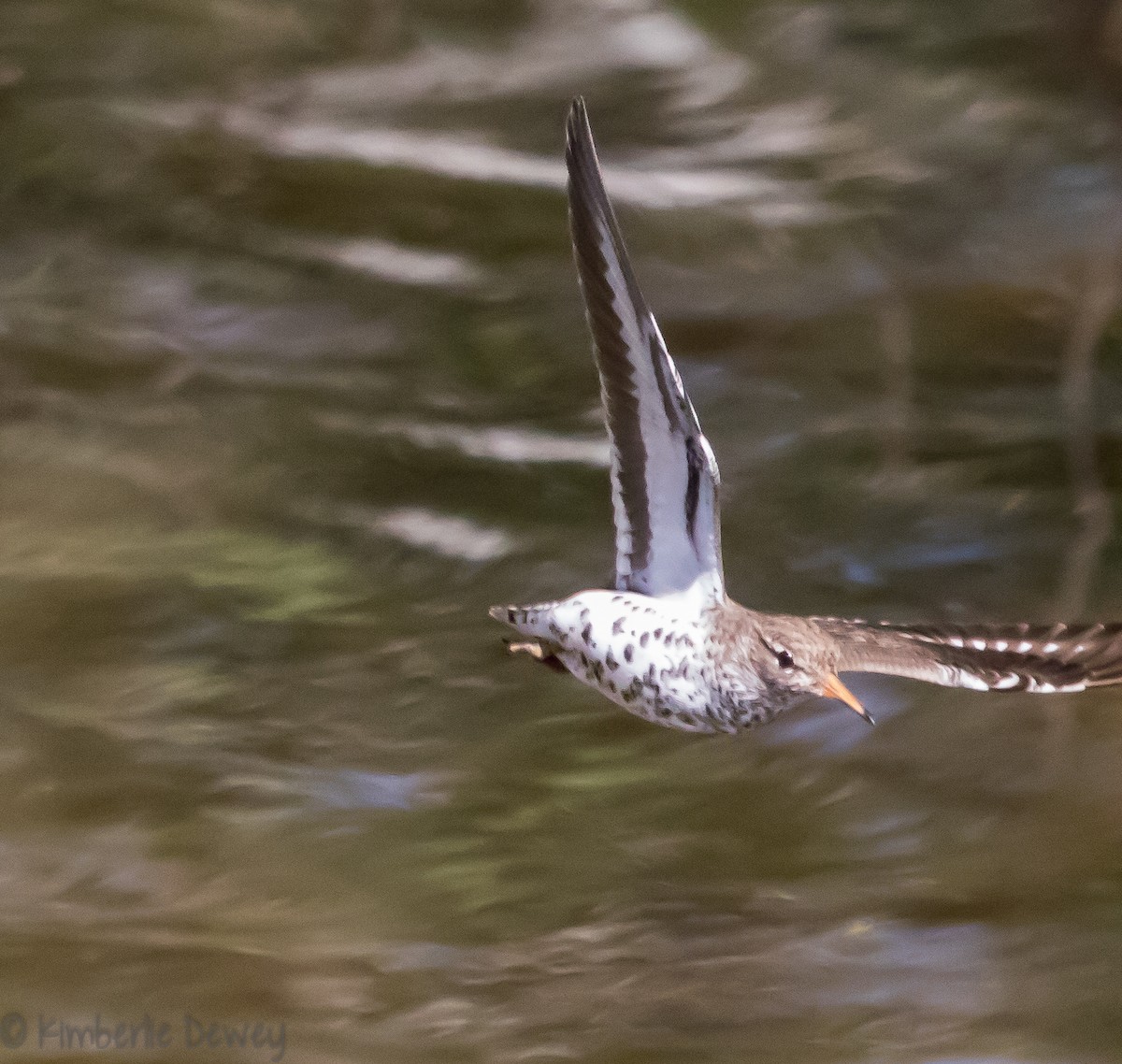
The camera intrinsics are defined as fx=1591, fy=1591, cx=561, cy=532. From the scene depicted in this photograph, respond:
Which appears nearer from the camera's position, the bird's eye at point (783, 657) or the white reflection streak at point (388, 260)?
the bird's eye at point (783, 657)

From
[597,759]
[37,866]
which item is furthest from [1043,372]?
[37,866]

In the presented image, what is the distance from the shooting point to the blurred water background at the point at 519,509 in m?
4.61

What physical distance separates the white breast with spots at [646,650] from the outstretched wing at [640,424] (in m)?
0.07

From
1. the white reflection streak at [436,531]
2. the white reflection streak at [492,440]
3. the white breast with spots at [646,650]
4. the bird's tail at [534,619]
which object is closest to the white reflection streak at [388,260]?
the white reflection streak at [492,440]

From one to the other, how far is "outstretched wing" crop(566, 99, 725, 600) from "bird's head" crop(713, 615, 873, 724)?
0.17m

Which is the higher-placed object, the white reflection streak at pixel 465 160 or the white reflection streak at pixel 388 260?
the white reflection streak at pixel 465 160

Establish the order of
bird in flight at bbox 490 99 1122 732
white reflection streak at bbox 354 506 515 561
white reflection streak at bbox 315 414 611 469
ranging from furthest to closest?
1. white reflection streak at bbox 315 414 611 469
2. white reflection streak at bbox 354 506 515 561
3. bird in flight at bbox 490 99 1122 732

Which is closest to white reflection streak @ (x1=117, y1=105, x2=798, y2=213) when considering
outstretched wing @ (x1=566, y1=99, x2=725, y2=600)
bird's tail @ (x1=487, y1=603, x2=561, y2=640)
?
bird's tail @ (x1=487, y1=603, x2=561, y2=640)

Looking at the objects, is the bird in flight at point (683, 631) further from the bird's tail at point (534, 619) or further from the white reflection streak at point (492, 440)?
the white reflection streak at point (492, 440)

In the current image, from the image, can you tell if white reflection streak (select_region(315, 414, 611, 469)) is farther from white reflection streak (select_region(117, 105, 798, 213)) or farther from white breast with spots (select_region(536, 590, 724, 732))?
white breast with spots (select_region(536, 590, 724, 732))
